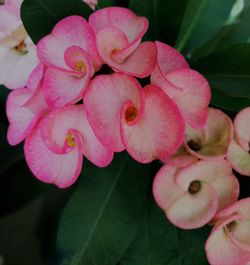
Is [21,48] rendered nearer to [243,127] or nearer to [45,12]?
[45,12]

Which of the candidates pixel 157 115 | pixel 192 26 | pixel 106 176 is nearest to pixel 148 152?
pixel 157 115

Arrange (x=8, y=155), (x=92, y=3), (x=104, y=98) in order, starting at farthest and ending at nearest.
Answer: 1. (x=8, y=155)
2. (x=92, y=3)
3. (x=104, y=98)

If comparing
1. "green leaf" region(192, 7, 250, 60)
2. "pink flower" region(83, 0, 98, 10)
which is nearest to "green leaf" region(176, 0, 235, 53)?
"green leaf" region(192, 7, 250, 60)

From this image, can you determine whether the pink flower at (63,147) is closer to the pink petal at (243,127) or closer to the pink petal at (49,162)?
the pink petal at (49,162)

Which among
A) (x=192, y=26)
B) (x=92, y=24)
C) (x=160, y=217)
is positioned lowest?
(x=160, y=217)

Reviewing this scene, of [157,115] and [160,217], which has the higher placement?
[157,115]

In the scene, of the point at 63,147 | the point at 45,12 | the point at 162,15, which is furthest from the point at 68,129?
the point at 162,15

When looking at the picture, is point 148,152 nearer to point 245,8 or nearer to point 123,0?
point 123,0
